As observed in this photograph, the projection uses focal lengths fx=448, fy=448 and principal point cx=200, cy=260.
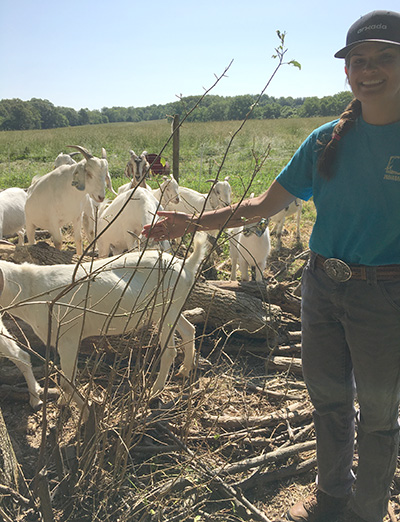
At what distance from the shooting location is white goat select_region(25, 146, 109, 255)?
22.1 feet

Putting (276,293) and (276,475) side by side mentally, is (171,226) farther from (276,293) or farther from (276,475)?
(276,293)

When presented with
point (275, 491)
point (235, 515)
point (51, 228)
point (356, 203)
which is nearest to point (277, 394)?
point (275, 491)

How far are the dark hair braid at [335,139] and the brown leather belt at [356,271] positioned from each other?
1.35 ft

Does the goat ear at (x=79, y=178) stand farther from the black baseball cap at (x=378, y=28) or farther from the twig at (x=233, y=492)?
the black baseball cap at (x=378, y=28)

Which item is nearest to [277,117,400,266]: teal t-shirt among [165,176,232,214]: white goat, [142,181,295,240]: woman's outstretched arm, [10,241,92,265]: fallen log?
[142,181,295,240]: woman's outstretched arm

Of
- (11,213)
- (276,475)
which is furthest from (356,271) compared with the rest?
(11,213)

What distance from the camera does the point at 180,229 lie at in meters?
2.49

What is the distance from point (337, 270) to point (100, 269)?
4.22ft

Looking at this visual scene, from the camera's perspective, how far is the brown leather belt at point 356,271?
1.98m

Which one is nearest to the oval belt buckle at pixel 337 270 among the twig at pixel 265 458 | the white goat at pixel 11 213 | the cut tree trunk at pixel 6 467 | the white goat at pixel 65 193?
the twig at pixel 265 458

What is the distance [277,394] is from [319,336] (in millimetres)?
1594

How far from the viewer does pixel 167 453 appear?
2.90 metres

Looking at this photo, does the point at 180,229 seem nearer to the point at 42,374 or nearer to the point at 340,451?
the point at 340,451

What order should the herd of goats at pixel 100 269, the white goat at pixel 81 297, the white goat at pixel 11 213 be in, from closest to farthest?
the herd of goats at pixel 100 269 → the white goat at pixel 81 297 → the white goat at pixel 11 213
